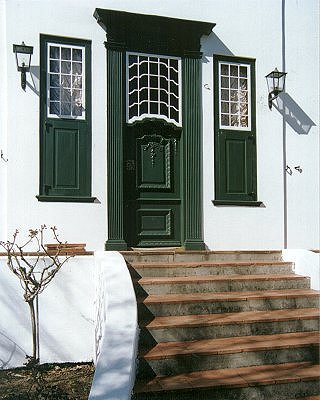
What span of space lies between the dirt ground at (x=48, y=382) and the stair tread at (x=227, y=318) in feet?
3.36

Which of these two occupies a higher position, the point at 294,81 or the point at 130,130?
the point at 294,81

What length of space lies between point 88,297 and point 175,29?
4054 millimetres

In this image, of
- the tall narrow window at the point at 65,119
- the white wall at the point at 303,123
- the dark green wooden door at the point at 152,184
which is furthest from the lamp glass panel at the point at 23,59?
the white wall at the point at 303,123

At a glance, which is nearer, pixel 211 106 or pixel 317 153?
pixel 211 106

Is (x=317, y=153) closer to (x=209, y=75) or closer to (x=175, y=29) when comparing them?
(x=209, y=75)

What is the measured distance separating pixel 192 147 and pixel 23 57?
8.68 feet

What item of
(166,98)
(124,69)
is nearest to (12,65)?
(124,69)

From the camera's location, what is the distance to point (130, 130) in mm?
6500

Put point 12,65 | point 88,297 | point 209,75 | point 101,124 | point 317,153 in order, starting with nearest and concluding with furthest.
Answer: point 88,297, point 12,65, point 101,124, point 209,75, point 317,153

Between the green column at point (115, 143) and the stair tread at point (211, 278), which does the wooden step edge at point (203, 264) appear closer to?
the stair tread at point (211, 278)

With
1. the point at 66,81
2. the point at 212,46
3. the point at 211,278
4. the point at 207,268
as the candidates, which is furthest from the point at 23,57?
the point at 211,278

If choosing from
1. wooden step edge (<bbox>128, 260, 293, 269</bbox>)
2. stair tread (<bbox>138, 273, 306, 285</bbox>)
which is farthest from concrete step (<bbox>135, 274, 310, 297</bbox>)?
wooden step edge (<bbox>128, 260, 293, 269</bbox>)

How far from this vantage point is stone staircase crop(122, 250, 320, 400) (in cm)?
378

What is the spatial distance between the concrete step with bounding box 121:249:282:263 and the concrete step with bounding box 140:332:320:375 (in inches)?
59.6
